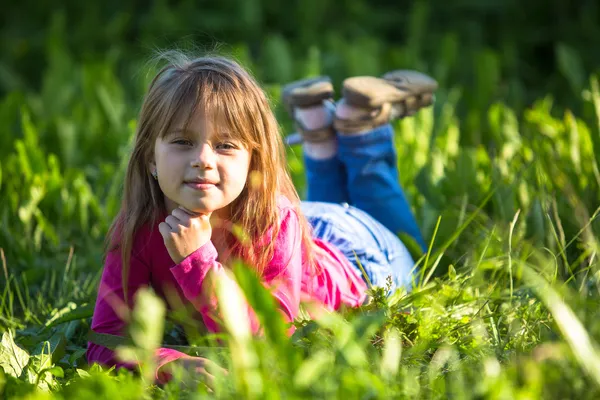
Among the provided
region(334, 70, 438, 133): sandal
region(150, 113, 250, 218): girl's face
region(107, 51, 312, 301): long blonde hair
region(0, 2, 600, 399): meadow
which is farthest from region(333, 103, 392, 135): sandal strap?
region(150, 113, 250, 218): girl's face

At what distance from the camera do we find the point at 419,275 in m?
2.07

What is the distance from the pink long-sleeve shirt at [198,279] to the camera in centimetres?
157

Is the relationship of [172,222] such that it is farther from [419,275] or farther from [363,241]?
[419,275]

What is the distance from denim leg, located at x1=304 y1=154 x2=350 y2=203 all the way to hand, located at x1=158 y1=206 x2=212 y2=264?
31.0 inches

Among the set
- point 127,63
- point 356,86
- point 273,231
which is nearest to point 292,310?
point 273,231

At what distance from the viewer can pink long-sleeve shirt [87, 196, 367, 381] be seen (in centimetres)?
157

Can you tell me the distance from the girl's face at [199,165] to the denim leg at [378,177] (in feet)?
2.17

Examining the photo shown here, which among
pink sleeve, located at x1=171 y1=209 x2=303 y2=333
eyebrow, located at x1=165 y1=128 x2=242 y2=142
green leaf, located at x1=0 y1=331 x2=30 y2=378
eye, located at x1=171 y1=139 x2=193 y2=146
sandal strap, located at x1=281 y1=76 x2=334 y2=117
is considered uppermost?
eyebrow, located at x1=165 y1=128 x2=242 y2=142

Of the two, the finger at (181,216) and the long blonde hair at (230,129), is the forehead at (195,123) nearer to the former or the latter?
the long blonde hair at (230,129)

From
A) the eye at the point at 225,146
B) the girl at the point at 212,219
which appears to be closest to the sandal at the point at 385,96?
the girl at the point at 212,219

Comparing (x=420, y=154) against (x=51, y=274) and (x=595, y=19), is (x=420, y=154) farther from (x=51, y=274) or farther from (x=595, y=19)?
(x=595, y=19)

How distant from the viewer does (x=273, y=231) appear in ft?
5.53

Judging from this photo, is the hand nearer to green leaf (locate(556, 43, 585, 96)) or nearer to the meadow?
the meadow

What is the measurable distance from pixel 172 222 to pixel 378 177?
2.63 feet
